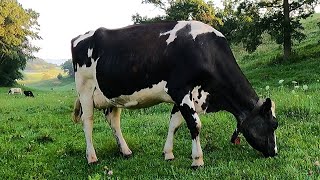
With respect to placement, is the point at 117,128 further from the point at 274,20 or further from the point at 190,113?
the point at 274,20

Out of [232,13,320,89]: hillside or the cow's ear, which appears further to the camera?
[232,13,320,89]: hillside

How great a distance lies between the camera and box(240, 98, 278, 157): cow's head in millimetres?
6945

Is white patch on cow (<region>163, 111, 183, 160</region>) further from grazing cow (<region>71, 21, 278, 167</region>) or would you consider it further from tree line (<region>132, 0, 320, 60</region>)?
tree line (<region>132, 0, 320, 60</region>)

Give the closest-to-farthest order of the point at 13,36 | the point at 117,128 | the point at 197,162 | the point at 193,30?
the point at 197,162, the point at 193,30, the point at 117,128, the point at 13,36

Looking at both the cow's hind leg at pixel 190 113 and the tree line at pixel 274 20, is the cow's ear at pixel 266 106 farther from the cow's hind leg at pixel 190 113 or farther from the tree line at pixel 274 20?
the tree line at pixel 274 20

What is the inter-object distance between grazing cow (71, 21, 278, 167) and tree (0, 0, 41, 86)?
42.9m

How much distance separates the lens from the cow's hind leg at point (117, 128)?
869 centimetres

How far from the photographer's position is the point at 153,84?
7477mm

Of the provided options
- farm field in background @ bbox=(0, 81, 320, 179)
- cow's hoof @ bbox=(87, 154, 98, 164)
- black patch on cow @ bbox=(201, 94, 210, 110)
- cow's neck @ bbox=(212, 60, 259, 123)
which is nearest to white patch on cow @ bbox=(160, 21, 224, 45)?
cow's neck @ bbox=(212, 60, 259, 123)

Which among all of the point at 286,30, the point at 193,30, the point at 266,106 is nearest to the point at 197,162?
the point at 266,106

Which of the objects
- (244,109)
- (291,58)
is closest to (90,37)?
(244,109)

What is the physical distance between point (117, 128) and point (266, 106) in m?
3.52

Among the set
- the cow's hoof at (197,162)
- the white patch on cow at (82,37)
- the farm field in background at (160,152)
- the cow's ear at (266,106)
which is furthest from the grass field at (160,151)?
the white patch on cow at (82,37)

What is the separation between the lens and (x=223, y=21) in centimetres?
5325
